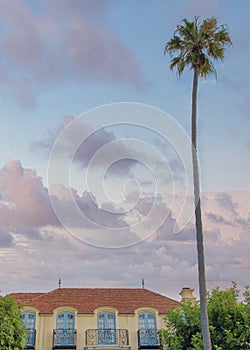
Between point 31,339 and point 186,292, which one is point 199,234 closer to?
point 186,292

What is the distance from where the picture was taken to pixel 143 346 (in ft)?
92.9

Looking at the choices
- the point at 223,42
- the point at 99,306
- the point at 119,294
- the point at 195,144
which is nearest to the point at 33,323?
the point at 99,306

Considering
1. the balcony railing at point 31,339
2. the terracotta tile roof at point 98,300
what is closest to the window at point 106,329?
the terracotta tile roof at point 98,300

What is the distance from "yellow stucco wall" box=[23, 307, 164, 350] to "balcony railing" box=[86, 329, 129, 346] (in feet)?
0.82

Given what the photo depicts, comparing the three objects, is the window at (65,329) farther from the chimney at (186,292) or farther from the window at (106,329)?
the chimney at (186,292)

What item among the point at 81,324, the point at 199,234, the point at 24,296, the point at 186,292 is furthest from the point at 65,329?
the point at 199,234

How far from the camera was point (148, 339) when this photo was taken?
93.8ft

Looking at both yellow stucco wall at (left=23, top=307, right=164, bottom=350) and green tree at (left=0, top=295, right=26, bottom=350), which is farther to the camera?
yellow stucco wall at (left=23, top=307, right=164, bottom=350)

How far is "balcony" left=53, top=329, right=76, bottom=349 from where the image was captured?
28.0 m

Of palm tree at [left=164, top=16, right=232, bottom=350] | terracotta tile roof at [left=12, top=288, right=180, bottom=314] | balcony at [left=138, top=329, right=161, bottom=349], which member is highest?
palm tree at [left=164, top=16, right=232, bottom=350]

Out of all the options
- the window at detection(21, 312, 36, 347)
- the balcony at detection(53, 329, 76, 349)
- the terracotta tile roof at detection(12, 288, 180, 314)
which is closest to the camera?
the window at detection(21, 312, 36, 347)

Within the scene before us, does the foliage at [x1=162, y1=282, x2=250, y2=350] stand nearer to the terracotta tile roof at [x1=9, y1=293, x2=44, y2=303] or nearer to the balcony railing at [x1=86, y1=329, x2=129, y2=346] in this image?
the balcony railing at [x1=86, y1=329, x2=129, y2=346]

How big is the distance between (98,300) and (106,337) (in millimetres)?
2628

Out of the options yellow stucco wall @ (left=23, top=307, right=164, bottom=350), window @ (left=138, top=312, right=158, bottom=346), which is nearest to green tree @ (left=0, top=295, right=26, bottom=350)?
yellow stucco wall @ (left=23, top=307, right=164, bottom=350)
